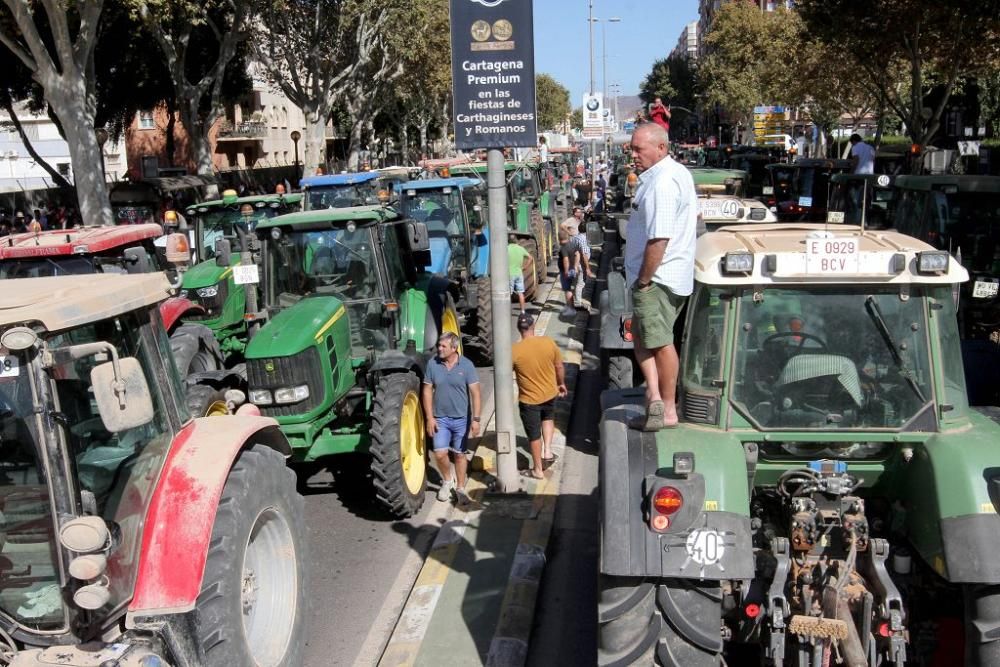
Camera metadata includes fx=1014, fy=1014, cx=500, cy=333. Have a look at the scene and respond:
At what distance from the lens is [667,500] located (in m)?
4.20

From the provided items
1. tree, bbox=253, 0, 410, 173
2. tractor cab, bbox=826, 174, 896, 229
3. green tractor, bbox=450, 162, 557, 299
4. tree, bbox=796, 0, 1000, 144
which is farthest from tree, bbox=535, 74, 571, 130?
tractor cab, bbox=826, 174, 896, 229

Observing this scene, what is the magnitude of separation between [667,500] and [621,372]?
533 cm

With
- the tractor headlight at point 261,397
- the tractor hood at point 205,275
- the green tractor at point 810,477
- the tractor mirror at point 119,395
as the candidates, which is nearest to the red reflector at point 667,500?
the green tractor at point 810,477

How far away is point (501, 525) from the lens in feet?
25.3

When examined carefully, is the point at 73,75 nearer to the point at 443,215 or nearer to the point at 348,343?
the point at 443,215

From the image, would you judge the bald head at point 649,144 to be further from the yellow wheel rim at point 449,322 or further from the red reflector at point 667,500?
the yellow wheel rim at point 449,322

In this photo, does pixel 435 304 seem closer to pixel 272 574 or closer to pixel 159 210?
pixel 272 574

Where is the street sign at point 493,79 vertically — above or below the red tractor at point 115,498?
above

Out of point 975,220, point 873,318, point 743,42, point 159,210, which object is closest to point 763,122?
point 743,42

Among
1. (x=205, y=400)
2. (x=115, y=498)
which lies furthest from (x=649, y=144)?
(x=205, y=400)

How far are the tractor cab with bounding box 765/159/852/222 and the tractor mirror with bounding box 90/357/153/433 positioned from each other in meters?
18.7

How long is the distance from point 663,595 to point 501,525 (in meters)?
3.55

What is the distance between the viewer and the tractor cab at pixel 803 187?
69.9 feet

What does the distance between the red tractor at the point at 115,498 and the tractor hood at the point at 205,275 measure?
730 cm
